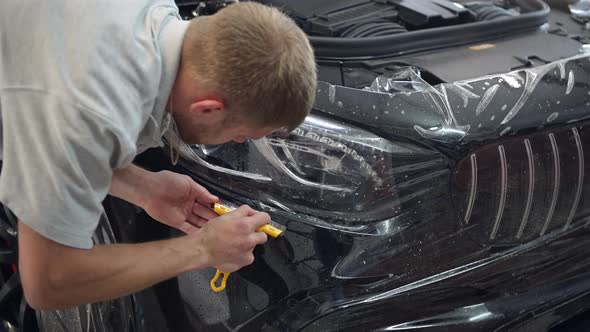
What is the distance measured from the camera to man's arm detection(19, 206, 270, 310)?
0.93 metres

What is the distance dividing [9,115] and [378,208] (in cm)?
62

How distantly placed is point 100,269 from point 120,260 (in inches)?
1.3

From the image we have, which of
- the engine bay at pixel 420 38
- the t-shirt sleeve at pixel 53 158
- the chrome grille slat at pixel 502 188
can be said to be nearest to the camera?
the t-shirt sleeve at pixel 53 158

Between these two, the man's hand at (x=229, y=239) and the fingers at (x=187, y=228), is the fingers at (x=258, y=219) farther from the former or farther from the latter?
the fingers at (x=187, y=228)

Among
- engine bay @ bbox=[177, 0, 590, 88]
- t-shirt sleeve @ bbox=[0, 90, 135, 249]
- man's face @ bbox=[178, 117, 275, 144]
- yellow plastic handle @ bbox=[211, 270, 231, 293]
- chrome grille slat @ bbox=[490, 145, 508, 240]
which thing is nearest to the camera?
t-shirt sleeve @ bbox=[0, 90, 135, 249]

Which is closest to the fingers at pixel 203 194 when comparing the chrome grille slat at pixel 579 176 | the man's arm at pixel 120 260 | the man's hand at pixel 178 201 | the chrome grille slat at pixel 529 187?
the man's hand at pixel 178 201

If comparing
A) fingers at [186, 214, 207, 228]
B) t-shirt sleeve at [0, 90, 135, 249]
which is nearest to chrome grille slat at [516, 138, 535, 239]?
fingers at [186, 214, 207, 228]

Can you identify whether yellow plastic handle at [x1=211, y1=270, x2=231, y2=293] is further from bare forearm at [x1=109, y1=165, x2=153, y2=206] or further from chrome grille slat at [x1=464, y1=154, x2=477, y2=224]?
chrome grille slat at [x1=464, y1=154, x2=477, y2=224]

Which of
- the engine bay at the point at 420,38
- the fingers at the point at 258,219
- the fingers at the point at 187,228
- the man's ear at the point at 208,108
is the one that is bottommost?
the fingers at the point at 187,228

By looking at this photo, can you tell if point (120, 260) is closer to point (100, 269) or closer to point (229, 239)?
point (100, 269)

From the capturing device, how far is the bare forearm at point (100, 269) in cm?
93

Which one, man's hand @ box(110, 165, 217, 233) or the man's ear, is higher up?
the man's ear

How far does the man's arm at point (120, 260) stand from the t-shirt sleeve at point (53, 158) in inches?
1.5

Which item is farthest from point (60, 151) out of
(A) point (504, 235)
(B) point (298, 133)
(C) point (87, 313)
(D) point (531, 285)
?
(D) point (531, 285)
